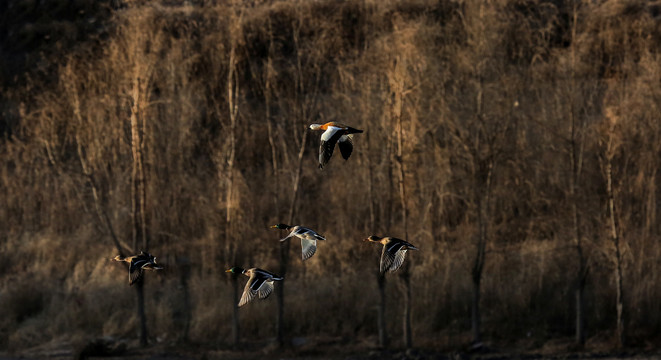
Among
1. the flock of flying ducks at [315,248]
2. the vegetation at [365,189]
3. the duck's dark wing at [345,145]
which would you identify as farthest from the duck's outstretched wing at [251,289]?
the vegetation at [365,189]

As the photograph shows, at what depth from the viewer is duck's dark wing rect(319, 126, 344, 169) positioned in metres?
13.6

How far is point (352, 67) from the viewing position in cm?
3394

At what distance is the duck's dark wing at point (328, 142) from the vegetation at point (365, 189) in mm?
13445

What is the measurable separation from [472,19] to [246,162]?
1179 centimetres

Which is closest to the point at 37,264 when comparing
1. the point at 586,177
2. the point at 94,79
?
the point at 94,79

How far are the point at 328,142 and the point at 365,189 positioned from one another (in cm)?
1865

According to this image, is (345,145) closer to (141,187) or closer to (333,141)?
(333,141)

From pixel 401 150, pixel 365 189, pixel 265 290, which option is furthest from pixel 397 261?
pixel 365 189

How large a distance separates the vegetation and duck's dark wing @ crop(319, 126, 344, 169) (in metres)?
13.4

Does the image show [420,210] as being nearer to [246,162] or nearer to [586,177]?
[586,177]

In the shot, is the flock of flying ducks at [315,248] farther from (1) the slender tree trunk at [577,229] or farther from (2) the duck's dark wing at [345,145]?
(1) the slender tree trunk at [577,229]

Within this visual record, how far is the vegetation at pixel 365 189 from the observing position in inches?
1097

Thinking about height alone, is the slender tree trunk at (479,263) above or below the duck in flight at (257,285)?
below

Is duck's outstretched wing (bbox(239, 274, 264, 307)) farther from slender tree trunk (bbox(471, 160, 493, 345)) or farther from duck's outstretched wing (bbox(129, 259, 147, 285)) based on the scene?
slender tree trunk (bbox(471, 160, 493, 345))
